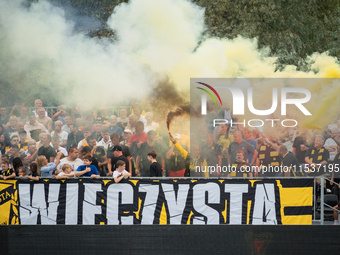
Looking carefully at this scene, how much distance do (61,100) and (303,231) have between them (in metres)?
6.42

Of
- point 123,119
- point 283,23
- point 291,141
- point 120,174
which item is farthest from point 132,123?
point 283,23

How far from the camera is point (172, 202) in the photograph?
18.3 ft

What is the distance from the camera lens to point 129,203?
5.60m

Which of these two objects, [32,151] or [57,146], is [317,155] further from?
[32,151]

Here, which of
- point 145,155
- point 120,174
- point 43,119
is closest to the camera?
point 120,174

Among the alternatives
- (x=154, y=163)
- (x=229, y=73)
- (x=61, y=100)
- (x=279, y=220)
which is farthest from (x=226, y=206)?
(x=61, y=100)

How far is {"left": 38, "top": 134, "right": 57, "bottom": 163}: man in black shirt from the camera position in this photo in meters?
7.67

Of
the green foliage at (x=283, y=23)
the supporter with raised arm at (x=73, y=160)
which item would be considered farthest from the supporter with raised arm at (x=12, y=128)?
the green foliage at (x=283, y=23)

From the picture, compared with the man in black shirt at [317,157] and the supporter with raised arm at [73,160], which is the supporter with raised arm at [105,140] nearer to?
the supporter with raised arm at [73,160]

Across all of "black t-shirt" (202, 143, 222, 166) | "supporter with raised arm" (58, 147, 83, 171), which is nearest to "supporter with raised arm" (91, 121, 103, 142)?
"supporter with raised arm" (58, 147, 83, 171)

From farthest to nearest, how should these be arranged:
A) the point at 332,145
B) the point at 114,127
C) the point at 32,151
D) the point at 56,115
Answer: the point at 56,115
the point at 114,127
the point at 332,145
the point at 32,151

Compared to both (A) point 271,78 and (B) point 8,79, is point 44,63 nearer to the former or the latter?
(B) point 8,79

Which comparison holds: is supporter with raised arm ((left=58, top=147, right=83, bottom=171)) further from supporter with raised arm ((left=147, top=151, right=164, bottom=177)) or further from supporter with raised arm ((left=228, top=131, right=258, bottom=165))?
supporter with raised arm ((left=228, top=131, right=258, bottom=165))

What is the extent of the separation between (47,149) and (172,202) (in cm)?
327
